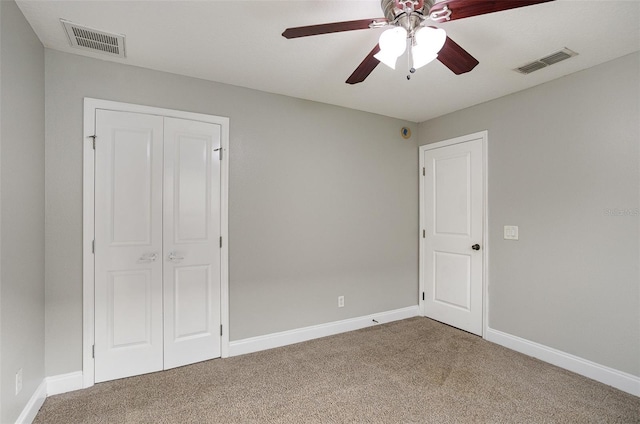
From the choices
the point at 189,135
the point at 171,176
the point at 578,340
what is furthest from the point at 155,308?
the point at 578,340

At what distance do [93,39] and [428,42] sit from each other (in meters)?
2.24

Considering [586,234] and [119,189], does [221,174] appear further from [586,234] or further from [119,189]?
[586,234]

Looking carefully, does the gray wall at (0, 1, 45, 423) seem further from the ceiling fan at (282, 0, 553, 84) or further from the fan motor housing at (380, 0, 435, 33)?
the fan motor housing at (380, 0, 435, 33)

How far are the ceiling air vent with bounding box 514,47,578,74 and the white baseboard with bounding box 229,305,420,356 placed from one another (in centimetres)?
284

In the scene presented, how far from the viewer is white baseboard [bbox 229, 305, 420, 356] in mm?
2924

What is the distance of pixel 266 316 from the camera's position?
3.05 m

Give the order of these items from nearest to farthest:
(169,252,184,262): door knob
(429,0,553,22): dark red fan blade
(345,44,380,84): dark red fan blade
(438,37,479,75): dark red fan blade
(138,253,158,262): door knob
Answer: (429,0,553,22): dark red fan blade < (438,37,479,75): dark red fan blade < (345,44,380,84): dark red fan blade < (138,253,158,262): door knob < (169,252,184,262): door knob

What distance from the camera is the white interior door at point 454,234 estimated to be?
11.2ft

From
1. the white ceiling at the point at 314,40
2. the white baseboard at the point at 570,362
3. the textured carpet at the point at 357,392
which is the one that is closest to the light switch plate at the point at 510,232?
the white baseboard at the point at 570,362

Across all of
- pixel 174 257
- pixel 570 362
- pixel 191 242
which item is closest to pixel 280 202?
pixel 191 242

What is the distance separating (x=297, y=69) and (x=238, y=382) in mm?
2572

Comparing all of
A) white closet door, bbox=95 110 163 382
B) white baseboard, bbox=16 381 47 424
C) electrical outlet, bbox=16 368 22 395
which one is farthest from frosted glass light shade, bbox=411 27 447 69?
white baseboard, bbox=16 381 47 424

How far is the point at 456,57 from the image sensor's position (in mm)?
1739

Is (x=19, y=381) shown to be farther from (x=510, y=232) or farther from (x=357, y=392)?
(x=510, y=232)
